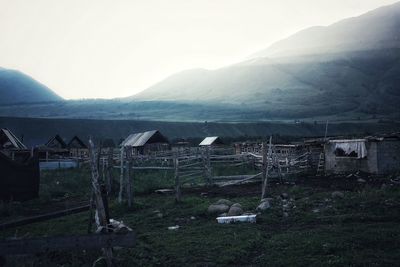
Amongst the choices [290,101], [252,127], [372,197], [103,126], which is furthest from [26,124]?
[290,101]

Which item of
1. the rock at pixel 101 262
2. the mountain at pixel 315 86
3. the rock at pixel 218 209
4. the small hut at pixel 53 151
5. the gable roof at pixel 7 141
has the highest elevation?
the mountain at pixel 315 86

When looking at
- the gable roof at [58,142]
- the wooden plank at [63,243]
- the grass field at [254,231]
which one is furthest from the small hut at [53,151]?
the wooden plank at [63,243]

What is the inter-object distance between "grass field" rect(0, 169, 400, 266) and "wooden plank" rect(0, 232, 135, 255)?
1361 mm

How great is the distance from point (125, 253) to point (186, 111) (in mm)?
132512

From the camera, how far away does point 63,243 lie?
18.7 ft

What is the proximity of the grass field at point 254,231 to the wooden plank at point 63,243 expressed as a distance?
1361 millimetres

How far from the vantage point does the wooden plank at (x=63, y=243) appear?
5531 millimetres

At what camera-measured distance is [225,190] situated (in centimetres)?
1834

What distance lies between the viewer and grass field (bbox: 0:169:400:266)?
7.47 m

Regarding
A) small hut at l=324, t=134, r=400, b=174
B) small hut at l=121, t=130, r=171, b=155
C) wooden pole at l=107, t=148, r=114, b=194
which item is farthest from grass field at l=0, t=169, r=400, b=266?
small hut at l=121, t=130, r=171, b=155

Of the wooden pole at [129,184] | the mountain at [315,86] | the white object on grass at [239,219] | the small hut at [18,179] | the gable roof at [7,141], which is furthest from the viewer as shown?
the mountain at [315,86]

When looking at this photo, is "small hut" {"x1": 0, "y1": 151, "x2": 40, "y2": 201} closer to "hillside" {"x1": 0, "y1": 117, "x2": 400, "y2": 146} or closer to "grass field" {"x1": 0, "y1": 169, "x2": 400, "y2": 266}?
"grass field" {"x1": 0, "y1": 169, "x2": 400, "y2": 266}

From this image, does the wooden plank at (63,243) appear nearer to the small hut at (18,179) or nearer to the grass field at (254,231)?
the grass field at (254,231)

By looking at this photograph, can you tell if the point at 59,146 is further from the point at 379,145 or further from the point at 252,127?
the point at 252,127
